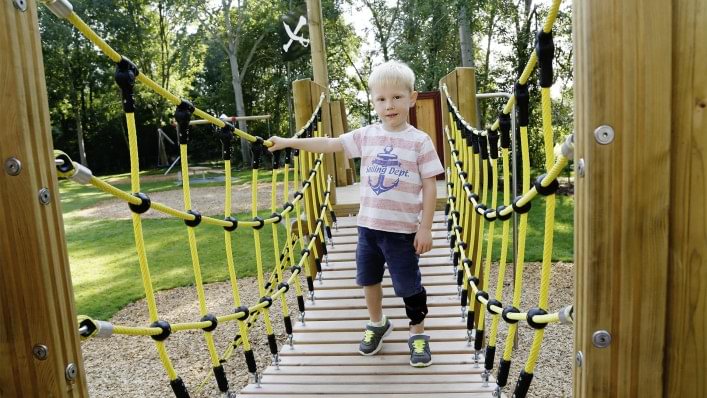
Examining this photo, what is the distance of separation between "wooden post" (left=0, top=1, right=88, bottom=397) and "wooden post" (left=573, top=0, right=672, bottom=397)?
75cm

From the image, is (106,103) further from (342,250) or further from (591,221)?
(591,221)

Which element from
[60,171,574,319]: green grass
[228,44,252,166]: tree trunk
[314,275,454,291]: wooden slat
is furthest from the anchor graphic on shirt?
[228,44,252,166]: tree trunk

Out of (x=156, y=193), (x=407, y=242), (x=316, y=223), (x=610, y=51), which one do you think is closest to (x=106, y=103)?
(x=156, y=193)

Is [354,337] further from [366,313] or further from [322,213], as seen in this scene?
[322,213]

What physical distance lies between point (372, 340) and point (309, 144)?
0.79 m

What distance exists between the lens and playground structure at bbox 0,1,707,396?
73cm

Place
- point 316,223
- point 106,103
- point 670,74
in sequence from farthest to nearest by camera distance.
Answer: point 106,103 < point 316,223 < point 670,74

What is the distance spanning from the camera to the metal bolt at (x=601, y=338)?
772 mm

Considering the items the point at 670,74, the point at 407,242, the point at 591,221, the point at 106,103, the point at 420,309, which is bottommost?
the point at 420,309

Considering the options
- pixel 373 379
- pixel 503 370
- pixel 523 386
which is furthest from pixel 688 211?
pixel 373 379

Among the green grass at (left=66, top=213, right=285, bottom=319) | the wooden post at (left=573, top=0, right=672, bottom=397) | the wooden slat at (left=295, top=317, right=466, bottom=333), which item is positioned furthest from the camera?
the green grass at (left=66, top=213, right=285, bottom=319)

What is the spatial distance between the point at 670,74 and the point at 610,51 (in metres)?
0.08

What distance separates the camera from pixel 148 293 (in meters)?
1.33

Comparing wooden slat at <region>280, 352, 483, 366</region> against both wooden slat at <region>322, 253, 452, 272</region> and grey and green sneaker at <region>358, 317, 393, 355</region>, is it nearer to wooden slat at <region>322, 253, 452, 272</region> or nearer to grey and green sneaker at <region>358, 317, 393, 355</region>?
grey and green sneaker at <region>358, 317, 393, 355</region>
